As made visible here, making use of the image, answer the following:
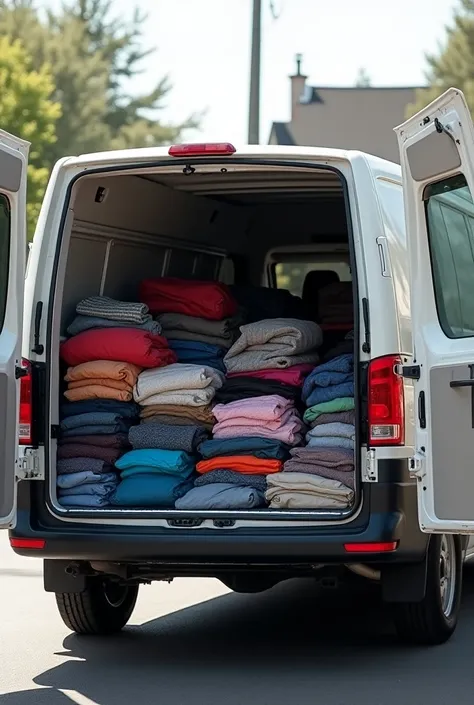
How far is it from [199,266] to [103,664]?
10.2 feet

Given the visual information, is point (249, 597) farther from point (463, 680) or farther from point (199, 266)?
point (463, 680)

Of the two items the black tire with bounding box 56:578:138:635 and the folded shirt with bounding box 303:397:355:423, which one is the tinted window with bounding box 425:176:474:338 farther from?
the black tire with bounding box 56:578:138:635

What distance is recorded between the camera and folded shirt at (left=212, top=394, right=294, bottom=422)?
23.5 ft

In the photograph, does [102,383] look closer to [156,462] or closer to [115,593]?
[156,462]

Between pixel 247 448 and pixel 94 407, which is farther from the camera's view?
pixel 94 407

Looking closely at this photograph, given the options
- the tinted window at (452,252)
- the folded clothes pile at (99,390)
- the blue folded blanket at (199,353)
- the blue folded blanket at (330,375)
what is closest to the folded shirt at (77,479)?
the folded clothes pile at (99,390)

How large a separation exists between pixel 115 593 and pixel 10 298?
2.09 meters

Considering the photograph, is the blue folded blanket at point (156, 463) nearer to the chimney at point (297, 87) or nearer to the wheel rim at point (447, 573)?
the wheel rim at point (447, 573)

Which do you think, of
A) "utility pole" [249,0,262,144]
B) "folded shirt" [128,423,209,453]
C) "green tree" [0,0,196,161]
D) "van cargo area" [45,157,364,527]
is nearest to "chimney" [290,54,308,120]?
"green tree" [0,0,196,161]

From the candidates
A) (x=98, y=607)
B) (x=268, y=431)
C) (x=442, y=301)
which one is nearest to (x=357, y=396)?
(x=442, y=301)

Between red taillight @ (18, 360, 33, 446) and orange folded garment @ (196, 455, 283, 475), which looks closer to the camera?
red taillight @ (18, 360, 33, 446)

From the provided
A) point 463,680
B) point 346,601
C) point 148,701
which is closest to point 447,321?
point 463,680

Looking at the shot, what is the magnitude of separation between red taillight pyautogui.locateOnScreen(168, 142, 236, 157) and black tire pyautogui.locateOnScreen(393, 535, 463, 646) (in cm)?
199

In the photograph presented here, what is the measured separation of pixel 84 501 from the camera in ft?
22.9
